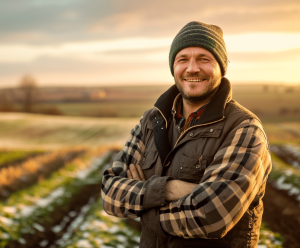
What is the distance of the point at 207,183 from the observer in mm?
2420

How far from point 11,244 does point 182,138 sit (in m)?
5.49

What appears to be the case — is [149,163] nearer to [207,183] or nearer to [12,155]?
[207,183]

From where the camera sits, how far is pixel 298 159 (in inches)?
659

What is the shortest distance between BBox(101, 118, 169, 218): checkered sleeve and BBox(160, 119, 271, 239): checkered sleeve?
224mm

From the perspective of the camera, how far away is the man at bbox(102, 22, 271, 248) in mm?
2371

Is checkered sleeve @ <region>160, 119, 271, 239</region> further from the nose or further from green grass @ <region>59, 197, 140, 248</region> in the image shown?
green grass @ <region>59, 197, 140, 248</region>

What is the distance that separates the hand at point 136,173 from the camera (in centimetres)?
303

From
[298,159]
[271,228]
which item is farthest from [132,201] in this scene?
[298,159]

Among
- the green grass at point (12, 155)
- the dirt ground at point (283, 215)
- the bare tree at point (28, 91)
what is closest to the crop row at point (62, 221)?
the dirt ground at point (283, 215)

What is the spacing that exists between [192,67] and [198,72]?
2.9 inches

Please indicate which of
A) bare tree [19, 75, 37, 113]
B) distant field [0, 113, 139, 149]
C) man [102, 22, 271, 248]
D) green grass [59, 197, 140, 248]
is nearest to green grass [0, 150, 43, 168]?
green grass [59, 197, 140, 248]

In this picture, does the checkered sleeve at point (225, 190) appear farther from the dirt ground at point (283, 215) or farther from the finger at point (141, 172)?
the dirt ground at point (283, 215)

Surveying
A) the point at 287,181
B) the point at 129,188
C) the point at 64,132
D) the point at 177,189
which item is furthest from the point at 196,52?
the point at 64,132

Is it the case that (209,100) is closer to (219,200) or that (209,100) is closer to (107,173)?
(219,200)
